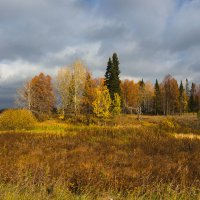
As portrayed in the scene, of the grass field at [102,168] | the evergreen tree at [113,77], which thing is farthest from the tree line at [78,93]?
the grass field at [102,168]

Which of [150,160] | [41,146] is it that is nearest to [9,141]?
[41,146]

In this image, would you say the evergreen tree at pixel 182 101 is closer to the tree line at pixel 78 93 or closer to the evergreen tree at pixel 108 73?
the tree line at pixel 78 93

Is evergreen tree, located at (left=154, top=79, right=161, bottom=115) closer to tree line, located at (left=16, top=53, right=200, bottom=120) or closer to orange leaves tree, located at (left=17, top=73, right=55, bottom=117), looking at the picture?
tree line, located at (left=16, top=53, right=200, bottom=120)

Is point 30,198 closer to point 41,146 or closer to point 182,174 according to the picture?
point 182,174

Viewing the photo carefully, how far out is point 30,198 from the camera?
499cm

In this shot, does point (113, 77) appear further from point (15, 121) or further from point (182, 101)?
point (182, 101)

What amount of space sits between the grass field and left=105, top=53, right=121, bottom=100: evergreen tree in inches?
1257

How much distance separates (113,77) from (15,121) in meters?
26.2

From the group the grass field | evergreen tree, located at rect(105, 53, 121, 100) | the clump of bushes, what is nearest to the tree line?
evergreen tree, located at rect(105, 53, 121, 100)

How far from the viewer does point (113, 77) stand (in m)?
55.9

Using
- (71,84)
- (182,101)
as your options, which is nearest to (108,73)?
(71,84)

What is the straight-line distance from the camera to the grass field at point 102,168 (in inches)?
260

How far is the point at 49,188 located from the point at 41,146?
10.5 metres

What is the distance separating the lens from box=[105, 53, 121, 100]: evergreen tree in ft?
183
